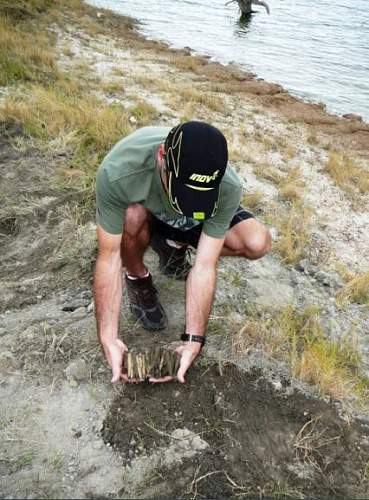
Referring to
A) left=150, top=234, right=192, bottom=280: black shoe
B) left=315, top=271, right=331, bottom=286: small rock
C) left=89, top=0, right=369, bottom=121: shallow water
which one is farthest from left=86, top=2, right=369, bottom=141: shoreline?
left=150, top=234, right=192, bottom=280: black shoe

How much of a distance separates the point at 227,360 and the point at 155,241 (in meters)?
0.96

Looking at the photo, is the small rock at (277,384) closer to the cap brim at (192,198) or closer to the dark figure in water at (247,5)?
the cap brim at (192,198)

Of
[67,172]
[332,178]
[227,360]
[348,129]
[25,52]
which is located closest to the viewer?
[227,360]

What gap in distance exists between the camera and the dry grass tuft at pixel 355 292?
3500 mm

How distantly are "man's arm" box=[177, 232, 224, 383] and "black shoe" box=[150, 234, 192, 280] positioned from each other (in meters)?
0.58

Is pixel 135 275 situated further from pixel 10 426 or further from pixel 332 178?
pixel 332 178

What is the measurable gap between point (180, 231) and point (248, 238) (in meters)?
0.44

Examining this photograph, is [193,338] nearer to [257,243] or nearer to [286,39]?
[257,243]

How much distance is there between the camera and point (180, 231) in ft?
9.59

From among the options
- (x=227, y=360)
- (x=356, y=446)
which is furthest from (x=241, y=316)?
(x=356, y=446)

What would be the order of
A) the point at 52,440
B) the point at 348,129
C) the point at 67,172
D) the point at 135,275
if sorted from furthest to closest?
the point at 348,129 < the point at 67,172 < the point at 135,275 < the point at 52,440

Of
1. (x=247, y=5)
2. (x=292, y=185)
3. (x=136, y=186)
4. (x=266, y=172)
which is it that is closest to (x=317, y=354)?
(x=136, y=186)

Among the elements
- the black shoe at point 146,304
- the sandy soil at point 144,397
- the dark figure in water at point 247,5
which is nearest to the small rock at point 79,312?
the sandy soil at point 144,397

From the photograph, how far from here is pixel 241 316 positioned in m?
3.12
